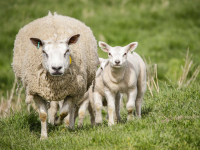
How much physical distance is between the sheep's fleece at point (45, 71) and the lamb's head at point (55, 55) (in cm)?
31

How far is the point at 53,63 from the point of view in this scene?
16.3 feet

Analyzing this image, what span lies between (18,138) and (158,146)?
2.35 metres

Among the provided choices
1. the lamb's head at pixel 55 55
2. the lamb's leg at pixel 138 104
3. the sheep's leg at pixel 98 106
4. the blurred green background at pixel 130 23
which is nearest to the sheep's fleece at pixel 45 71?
the lamb's head at pixel 55 55

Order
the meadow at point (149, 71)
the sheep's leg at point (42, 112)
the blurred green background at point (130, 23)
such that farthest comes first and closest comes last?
the blurred green background at point (130, 23) → the sheep's leg at point (42, 112) → the meadow at point (149, 71)

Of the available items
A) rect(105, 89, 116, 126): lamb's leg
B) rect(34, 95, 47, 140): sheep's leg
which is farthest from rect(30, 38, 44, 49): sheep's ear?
rect(105, 89, 116, 126): lamb's leg

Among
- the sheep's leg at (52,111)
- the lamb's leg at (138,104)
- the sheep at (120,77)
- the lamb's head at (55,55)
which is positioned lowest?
the sheep's leg at (52,111)

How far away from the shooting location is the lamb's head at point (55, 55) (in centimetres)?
498

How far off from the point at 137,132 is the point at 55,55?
170cm

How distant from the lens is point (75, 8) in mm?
18250

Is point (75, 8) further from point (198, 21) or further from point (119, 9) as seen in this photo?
point (198, 21)

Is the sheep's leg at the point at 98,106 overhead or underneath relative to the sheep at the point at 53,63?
underneath

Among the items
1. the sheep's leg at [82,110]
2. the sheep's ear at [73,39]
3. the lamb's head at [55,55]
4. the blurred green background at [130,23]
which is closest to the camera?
the lamb's head at [55,55]

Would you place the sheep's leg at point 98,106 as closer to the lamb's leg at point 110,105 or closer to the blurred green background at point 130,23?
the lamb's leg at point 110,105

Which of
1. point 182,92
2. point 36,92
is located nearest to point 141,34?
point 182,92
